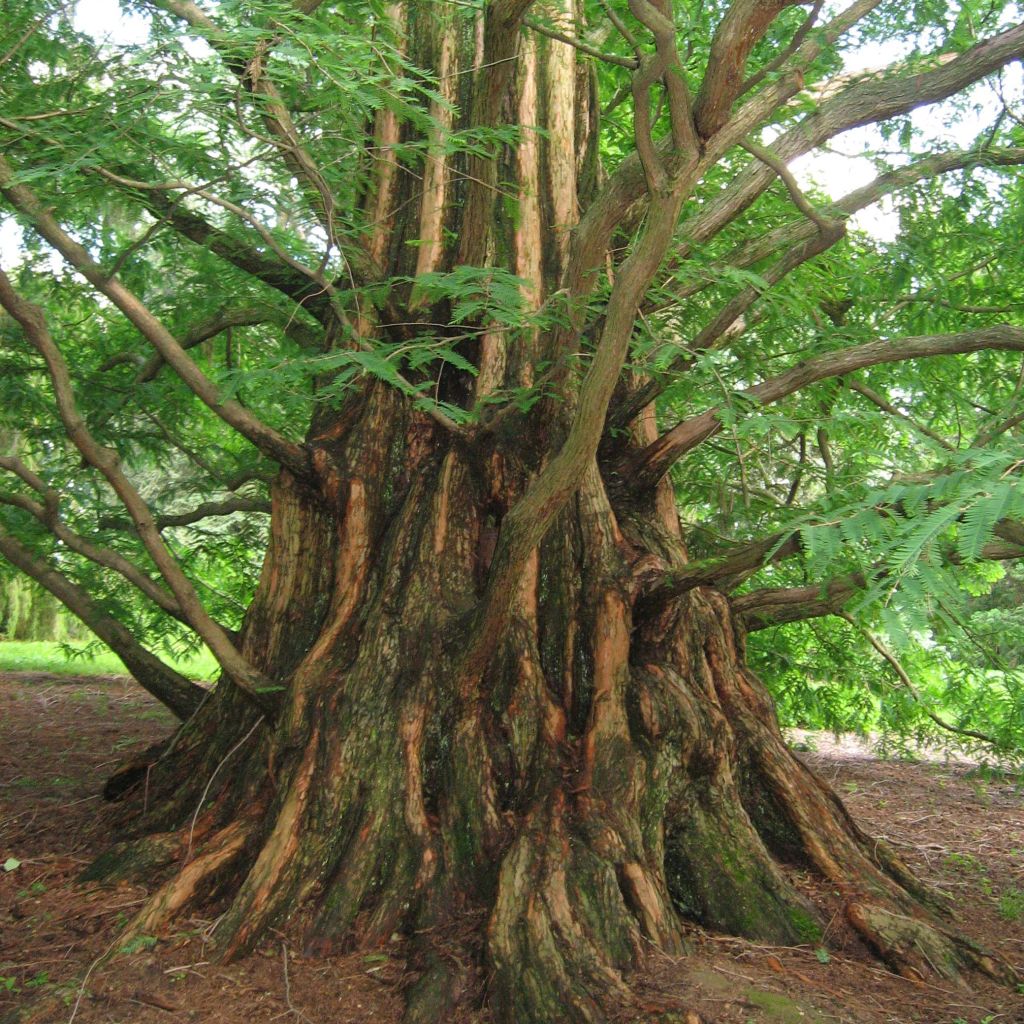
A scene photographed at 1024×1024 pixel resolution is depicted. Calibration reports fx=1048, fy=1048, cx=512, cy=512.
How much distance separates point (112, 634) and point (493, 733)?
2300 mm

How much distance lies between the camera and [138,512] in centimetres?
537

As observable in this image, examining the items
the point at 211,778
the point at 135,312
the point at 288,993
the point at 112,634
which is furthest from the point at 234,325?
the point at 288,993

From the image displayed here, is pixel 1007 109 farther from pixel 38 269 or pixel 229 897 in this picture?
pixel 38 269

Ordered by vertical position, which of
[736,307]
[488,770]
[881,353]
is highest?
[736,307]

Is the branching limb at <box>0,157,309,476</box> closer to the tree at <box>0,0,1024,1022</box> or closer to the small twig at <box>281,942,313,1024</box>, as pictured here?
the tree at <box>0,0,1024,1022</box>

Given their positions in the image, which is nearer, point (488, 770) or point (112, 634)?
point (488, 770)

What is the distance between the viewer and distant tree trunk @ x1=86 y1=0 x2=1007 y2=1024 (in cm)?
455

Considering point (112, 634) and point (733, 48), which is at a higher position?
point (733, 48)

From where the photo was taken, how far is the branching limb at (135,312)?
479 centimetres

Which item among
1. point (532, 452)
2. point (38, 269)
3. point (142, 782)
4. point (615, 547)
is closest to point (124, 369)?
point (38, 269)

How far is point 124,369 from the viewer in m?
7.70

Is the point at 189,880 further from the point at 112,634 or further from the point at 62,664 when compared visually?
the point at 62,664

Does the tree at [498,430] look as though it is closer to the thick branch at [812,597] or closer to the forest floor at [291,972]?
the thick branch at [812,597]

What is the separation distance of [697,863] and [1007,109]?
14.0 feet
